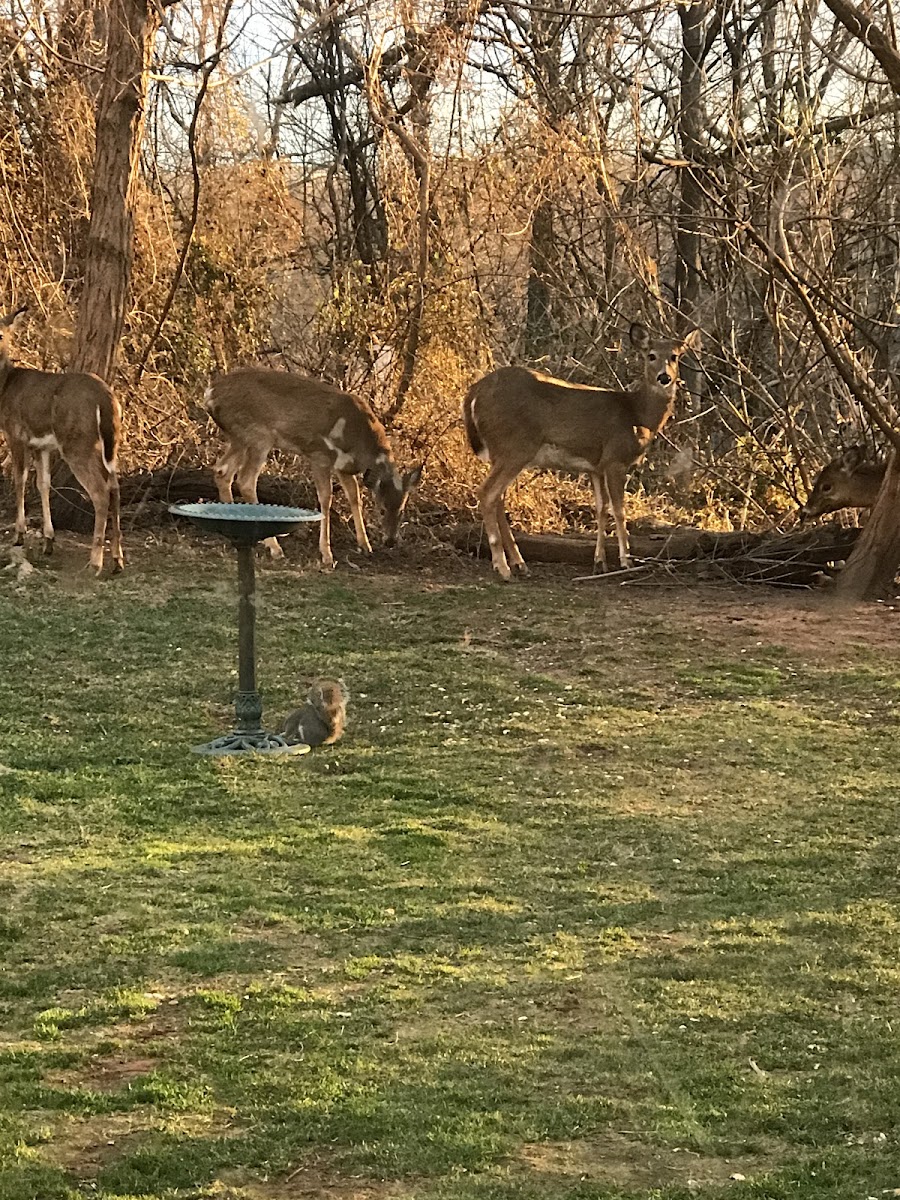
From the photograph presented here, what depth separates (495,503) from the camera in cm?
1187

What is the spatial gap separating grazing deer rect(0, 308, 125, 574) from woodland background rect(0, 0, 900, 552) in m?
1.46

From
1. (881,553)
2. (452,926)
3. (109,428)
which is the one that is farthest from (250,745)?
(881,553)

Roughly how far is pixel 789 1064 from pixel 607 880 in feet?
5.18

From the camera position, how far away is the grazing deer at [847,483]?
12.3m

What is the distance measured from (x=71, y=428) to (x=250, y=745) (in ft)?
15.2

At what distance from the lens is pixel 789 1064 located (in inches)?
163

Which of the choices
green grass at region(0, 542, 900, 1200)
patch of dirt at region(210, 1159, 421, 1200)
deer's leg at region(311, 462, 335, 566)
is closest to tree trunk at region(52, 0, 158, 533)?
deer's leg at region(311, 462, 335, 566)

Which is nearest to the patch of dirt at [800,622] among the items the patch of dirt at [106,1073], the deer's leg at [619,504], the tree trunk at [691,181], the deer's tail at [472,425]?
the deer's leg at [619,504]

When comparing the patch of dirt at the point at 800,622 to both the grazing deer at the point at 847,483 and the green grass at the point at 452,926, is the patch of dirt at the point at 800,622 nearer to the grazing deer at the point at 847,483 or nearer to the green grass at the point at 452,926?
the green grass at the point at 452,926

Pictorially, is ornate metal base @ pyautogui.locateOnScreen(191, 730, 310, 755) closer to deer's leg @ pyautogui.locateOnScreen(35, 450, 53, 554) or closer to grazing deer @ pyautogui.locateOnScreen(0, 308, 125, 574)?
grazing deer @ pyautogui.locateOnScreen(0, 308, 125, 574)

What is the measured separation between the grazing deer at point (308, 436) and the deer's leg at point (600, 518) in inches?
56.1

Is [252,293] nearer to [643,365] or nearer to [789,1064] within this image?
[643,365]

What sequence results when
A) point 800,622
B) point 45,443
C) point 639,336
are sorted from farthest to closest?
point 639,336, point 45,443, point 800,622

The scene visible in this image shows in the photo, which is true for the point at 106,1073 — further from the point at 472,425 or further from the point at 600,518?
the point at 600,518
